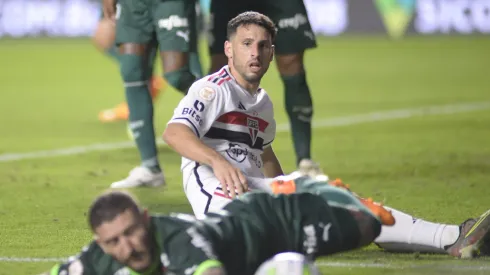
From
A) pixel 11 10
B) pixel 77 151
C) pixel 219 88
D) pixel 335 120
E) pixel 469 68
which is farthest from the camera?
pixel 11 10

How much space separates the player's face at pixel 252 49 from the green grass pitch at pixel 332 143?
1003 millimetres

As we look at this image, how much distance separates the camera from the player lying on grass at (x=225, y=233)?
4426 mm

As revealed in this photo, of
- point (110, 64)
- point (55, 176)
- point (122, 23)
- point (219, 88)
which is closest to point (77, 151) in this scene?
point (55, 176)

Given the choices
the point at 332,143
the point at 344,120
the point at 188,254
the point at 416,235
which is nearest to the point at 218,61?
the point at 332,143

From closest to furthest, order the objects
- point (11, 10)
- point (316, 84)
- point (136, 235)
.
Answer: point (136, 235)
point (316, 84)
point (11, 10)

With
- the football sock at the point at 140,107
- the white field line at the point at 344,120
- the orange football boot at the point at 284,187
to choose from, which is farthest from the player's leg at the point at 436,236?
the white field line at the point at 344,120

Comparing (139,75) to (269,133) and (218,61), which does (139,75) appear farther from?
(269,133)

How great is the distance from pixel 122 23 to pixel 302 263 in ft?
13.1

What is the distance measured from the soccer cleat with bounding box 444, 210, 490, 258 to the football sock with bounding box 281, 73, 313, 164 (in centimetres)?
273

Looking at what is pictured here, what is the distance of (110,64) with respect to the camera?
2084 cm

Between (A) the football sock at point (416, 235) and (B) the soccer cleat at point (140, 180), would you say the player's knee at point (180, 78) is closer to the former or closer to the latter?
(B) the soccer cleat at point (140, 180)

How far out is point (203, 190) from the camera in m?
5.75

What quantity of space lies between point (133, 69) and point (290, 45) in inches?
42.8

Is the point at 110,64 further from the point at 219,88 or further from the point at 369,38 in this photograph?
the point at 219,88
